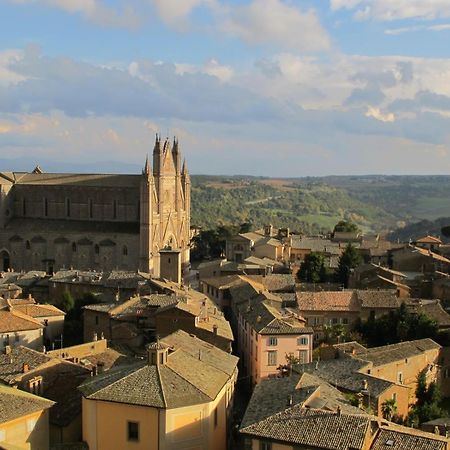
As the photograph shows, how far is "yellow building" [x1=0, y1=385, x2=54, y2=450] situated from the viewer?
25656mm

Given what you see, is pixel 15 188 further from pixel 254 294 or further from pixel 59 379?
pixel 59 379

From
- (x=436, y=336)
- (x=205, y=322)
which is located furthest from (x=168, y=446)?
(x=436, y=336)

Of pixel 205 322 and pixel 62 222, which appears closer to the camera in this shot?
pixel 205 322

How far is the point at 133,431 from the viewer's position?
2478 centimetres

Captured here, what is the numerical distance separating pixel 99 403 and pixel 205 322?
55.8 ft

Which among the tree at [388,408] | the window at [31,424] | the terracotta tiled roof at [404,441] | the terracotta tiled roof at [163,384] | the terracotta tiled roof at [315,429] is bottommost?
the tree at [388,408]

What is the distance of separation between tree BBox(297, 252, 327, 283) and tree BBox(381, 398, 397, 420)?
3157cm

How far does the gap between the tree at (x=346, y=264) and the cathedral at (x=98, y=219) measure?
53.3 ft

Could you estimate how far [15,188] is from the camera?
269 ft

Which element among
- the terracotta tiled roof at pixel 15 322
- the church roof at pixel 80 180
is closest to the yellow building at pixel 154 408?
the terracotta tiled roof at pixel 15 322

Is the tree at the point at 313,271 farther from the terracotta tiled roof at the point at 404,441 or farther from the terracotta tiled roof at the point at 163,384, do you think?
the terracotta tiled roof at the point at 404,441

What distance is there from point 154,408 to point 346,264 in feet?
139

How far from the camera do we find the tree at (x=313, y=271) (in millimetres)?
64188

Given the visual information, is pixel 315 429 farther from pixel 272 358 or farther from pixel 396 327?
pixel 396 327
